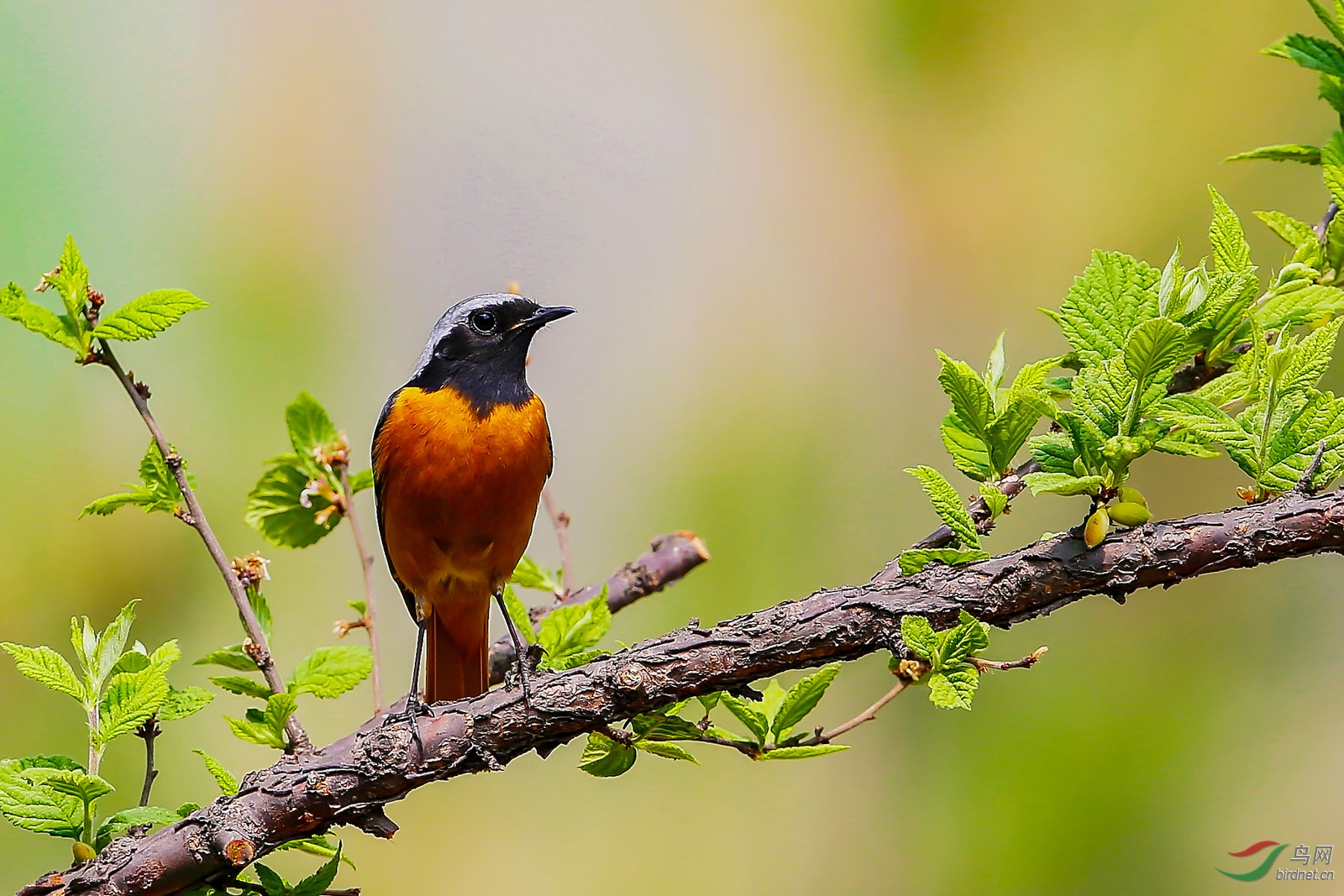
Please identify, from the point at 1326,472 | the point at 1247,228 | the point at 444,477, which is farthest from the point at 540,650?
the point at 1247,228

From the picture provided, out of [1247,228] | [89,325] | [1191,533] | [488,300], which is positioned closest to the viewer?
[1191,533]

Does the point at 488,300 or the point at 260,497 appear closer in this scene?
the point at 260,497

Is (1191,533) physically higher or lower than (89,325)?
lower

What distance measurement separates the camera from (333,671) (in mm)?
1034

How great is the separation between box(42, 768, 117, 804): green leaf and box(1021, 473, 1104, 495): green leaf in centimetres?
73

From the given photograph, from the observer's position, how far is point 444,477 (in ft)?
4.30

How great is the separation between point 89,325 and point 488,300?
563 mm

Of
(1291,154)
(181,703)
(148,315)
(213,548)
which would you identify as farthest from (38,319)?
(1291,154)

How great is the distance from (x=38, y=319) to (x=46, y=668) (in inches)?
12.3

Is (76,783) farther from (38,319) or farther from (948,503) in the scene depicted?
(948,503)

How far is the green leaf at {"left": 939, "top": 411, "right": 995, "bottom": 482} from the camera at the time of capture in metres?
0.79

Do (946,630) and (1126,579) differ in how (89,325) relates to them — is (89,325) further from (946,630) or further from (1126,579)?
(1126,579)

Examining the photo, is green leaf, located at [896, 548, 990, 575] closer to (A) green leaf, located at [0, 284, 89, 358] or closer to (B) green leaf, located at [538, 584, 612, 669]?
(B) green leaf, located at [538, 584, 612, 669]

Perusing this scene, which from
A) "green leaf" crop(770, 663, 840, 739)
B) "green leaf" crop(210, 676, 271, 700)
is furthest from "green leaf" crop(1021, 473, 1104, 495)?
"green leaf" crop(210, 676, 271, 700)
